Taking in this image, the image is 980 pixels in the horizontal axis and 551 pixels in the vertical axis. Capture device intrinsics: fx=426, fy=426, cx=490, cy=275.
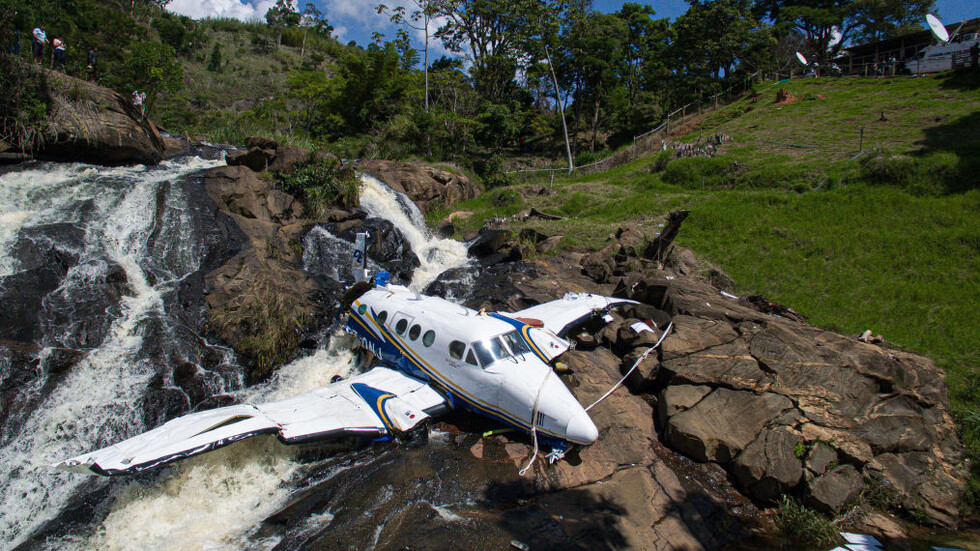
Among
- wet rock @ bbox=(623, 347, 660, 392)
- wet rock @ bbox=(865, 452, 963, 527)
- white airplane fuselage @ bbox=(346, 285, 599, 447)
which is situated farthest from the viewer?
wet rock @ bbox=(623, 347, 660, 392)

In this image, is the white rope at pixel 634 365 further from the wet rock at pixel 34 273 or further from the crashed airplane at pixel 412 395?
the wet rock at pixel 34 273

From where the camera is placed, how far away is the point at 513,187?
3098 cm

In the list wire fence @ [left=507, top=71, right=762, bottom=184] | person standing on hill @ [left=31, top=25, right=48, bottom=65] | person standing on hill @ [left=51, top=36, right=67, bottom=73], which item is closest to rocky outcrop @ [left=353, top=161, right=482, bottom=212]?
wire fence @ [left=507, top=71, right=762, bottom=184]

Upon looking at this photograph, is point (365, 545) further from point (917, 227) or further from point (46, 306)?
point (917, 227)

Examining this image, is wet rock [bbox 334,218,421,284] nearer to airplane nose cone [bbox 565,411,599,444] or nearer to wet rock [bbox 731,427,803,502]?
airplane nose cone [bbox 565,411,599,444]

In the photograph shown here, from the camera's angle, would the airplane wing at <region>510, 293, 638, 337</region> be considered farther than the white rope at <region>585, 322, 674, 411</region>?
Yes

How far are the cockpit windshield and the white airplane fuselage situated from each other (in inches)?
0.8

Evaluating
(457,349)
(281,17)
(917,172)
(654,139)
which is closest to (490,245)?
(457,349)

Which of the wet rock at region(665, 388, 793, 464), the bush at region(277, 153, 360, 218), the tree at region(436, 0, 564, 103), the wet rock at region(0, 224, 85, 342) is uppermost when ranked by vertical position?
the tree at region(436, 0, 564, 103)

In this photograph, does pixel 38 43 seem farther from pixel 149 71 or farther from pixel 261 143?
pixel 261 143

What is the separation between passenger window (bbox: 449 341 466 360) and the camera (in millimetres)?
8461

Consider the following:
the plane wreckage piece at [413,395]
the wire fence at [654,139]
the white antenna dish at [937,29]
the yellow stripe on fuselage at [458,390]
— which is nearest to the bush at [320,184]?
the plane wreckage piece at [413,395]

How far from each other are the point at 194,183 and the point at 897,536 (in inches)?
810

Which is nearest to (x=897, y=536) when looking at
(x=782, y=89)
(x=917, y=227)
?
(x=917, y=227)
